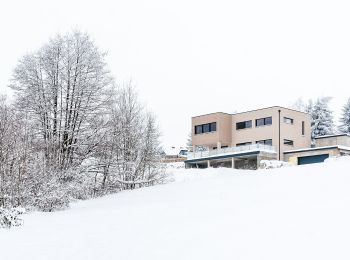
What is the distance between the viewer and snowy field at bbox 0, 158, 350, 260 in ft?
27.7

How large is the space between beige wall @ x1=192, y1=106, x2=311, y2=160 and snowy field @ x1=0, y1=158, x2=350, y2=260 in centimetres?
2991

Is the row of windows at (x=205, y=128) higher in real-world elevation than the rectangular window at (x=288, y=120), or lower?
lower

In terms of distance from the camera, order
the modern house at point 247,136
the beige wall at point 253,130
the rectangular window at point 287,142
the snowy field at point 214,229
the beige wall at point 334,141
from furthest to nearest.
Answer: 1. the rectangular window at point 287,142
2. the beige wall at point 253,130
3. the modern house at point 247,136
4. the beige wall at point 334,141
5. the snowy field at point 214,229

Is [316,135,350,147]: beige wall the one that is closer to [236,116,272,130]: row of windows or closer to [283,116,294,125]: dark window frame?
[283,116,294,125]: dark window frame

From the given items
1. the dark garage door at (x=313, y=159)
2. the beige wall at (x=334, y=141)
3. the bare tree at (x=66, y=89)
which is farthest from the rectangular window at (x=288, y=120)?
the bare tree at (x=66, y=89)

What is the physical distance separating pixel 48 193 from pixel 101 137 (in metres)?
7.66

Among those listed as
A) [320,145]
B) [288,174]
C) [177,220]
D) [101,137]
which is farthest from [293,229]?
[320,145]

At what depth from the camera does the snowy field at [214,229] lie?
843cm

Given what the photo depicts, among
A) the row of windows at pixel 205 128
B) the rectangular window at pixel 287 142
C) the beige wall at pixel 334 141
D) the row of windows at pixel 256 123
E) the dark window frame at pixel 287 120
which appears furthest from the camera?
the row of windows at pixel 205 128

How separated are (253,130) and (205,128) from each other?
5.82 metres

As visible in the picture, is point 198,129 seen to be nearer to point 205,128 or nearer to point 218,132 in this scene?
point 205,128

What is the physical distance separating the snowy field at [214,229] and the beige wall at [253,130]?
29911mm

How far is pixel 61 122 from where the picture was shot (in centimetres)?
2770

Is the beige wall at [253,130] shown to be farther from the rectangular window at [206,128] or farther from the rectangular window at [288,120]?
the rectangular window at [206,128]
